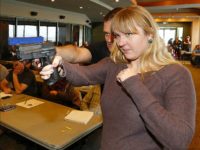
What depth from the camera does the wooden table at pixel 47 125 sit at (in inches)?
68.2

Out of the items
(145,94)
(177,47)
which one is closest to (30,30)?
(177,47)

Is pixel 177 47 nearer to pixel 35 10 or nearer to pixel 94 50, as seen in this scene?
pixel 35 10

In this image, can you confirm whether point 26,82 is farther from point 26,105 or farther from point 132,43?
point 132,43

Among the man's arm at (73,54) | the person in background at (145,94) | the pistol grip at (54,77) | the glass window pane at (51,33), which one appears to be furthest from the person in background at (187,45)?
the pistol grip at (54,77)

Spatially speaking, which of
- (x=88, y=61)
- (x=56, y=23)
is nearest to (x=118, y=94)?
(x=88, y=61)

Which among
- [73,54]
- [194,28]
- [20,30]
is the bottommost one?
[73,54]

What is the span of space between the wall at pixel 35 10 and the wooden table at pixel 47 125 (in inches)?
242

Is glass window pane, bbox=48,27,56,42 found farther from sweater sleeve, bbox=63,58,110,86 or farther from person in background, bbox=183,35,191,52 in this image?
sweater sleeve, bbox=63,58,110,86

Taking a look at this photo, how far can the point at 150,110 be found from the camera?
31.0 inches

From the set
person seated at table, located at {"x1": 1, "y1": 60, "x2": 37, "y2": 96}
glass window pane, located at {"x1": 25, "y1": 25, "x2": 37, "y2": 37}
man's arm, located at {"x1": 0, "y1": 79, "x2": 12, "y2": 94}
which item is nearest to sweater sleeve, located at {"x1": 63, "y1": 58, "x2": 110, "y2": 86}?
person seated at table, located at {"x1": 1, "y1": 60, "x2": 37, "y2": 96}

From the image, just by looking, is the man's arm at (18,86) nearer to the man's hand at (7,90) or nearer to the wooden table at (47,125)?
the man's hand at (7,90)

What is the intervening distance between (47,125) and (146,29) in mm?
1358

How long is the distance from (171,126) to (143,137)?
0.19m

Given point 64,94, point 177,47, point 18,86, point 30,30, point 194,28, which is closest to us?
point 64,94
